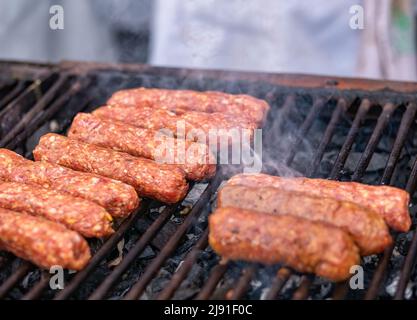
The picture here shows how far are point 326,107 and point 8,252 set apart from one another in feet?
8.53

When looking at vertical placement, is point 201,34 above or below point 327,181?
above

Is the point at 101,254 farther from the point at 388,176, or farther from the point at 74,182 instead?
the point at 388,176

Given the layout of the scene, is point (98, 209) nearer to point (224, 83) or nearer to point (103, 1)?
point (224, 83)

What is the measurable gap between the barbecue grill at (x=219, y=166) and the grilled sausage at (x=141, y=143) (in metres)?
0.19

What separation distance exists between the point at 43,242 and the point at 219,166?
133 centimetres

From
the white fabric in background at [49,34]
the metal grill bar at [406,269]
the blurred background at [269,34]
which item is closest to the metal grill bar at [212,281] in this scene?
the metal grill bar at [406,269]

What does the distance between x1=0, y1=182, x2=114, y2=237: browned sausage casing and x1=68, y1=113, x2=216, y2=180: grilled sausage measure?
0.62m

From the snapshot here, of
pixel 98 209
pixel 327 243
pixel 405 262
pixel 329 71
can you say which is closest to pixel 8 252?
pixel 98 209

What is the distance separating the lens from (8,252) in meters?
3.15

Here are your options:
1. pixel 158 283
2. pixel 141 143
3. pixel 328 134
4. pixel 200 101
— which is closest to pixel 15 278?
pixel 158 283

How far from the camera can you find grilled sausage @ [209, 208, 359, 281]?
272 centimetres

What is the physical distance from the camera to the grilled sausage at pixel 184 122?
372 centimetres

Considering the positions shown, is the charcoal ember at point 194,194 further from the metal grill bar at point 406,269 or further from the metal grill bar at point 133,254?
the metal grill bar at point 406,269

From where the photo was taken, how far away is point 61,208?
10.3 ft
